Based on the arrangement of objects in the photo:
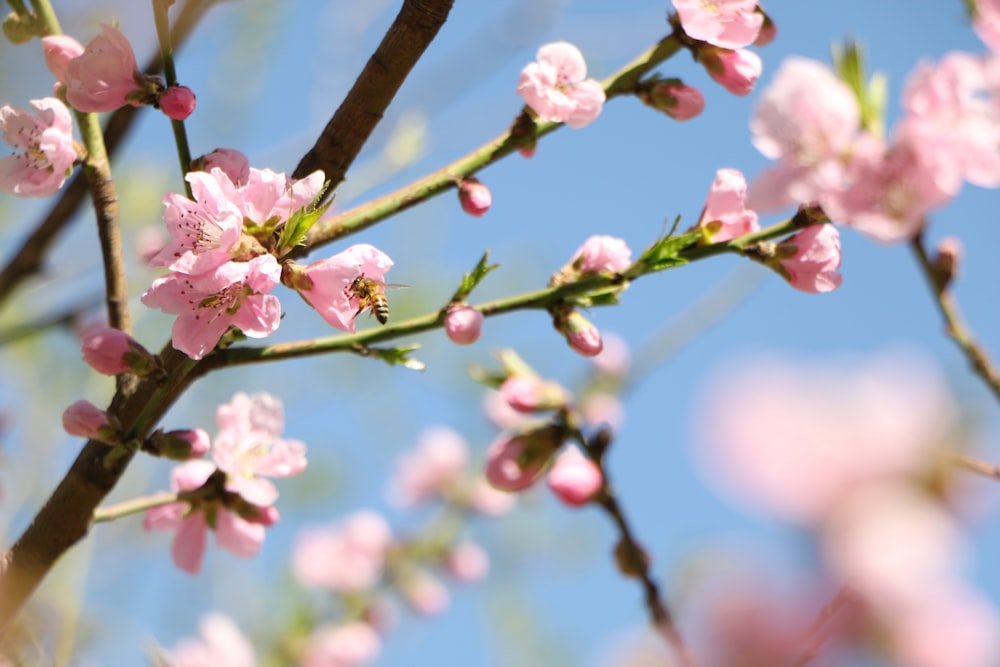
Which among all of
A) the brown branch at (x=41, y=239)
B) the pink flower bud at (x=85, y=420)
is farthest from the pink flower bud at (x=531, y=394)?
the brown branch at (x=41, y=239)

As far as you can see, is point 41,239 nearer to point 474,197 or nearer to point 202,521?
point 202,521

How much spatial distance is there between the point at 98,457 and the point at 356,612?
1.77 meters

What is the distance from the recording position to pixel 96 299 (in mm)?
1985

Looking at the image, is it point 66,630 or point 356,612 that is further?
point 356,612

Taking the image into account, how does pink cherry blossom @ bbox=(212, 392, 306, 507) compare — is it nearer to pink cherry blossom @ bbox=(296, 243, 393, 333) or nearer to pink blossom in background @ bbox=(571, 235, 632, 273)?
pink cherry blossom @ bbox=(296, 243, 393, 333)

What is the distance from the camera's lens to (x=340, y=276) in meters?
0.97

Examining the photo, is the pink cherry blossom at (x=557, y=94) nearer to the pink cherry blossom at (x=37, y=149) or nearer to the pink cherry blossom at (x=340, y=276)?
the pink cherry blossom at (x=340, y=276)

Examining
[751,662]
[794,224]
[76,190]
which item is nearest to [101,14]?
[76,190]

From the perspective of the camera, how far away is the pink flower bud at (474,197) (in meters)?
1.17

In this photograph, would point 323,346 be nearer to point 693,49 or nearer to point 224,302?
point 224,302

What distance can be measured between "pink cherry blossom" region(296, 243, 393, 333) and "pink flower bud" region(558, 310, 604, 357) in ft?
0.81

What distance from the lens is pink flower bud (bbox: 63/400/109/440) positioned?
3.27ft

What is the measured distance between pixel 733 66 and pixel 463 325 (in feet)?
1.66

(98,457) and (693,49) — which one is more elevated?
(693,49)
